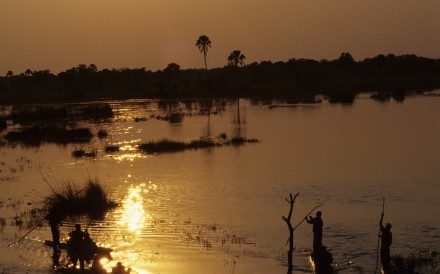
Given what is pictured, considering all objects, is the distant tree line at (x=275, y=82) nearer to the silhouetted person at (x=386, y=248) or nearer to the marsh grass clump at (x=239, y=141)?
the marsh grass clump at (x=239, y=141)

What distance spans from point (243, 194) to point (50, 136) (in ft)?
122

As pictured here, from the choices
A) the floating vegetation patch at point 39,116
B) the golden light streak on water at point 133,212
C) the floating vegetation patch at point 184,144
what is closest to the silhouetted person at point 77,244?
the golden light streak on water at point 133,212

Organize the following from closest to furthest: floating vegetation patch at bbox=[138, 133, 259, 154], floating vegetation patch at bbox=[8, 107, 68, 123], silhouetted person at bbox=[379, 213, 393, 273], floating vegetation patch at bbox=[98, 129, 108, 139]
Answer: silhouetted person at bbox=[379, 213, 393, 273] < floating vegetation patch at bbox=[138, 133, 259, 154] < floating vegetation patch at bbox=[98, 129, 108, 139] < floating vegetation patch at bbox=[8, 107, 68, 123]

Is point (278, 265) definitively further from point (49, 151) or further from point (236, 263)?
point (49, 151)

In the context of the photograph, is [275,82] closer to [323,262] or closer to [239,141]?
[239,141]

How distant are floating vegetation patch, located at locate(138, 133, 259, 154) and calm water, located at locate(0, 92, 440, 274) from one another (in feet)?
5.58

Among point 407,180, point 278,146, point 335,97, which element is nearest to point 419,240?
point 407,180

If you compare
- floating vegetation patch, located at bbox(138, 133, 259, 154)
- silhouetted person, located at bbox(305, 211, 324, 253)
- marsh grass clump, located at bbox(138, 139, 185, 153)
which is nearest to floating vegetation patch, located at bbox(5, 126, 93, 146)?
marsh grass clump, located at bbox(138, 139, 185, 153)

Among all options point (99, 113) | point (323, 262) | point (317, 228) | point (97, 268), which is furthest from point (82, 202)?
point (99, 113)

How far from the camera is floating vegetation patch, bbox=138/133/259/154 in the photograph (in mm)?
50562

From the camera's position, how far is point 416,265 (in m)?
18.4

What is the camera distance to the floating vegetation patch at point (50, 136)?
5979 centimetres

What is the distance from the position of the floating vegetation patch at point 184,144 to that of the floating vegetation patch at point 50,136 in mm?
9470

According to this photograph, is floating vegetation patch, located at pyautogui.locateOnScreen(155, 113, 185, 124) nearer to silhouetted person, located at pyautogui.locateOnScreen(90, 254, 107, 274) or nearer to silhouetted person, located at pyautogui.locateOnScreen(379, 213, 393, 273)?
silhouetted person, located at pyautogui.locateOnScreen(90, 254, 107, 274)
